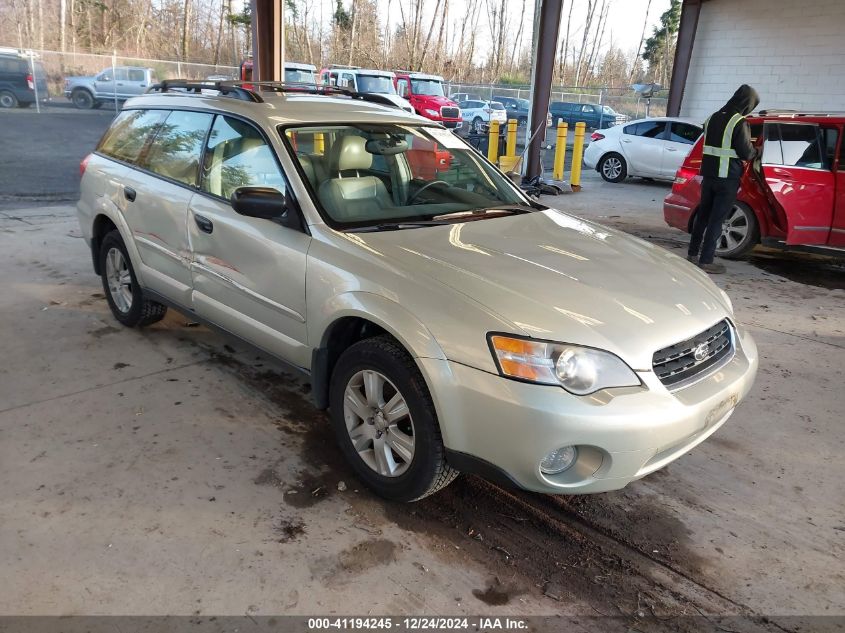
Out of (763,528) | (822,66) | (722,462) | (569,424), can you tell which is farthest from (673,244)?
(822,66)

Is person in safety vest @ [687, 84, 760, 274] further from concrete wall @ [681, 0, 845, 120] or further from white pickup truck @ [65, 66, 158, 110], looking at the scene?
white pickup truck @ [65, 66, 158, 110]

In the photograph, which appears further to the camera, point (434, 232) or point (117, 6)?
point (117, 6)

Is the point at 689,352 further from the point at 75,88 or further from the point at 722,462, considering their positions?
the point at 75,88

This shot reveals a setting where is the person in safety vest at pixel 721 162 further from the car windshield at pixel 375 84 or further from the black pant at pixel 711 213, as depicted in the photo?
the car windshield at pixel 375 84

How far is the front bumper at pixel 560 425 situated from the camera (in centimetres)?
231

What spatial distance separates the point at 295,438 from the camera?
11.2ft

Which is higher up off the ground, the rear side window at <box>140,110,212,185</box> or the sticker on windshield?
the sticker on windshield

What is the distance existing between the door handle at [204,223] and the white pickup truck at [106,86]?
77.2ft

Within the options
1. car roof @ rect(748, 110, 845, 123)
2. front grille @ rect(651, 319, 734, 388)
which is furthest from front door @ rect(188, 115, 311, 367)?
car roof @ rect(748, 110, 845, 123)

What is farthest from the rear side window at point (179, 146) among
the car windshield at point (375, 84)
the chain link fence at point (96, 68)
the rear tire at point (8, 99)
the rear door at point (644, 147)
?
the chain link fence at point (96, 68)

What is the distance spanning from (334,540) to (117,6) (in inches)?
1857

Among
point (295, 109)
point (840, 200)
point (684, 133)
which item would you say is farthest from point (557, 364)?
point (684, 133)

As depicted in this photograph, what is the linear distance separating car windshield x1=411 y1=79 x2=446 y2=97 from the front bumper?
71.8ft

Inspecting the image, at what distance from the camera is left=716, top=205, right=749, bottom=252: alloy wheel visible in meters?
7.32
